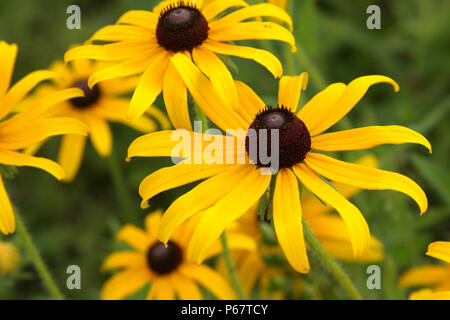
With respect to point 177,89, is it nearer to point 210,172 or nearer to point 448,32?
point 210,172

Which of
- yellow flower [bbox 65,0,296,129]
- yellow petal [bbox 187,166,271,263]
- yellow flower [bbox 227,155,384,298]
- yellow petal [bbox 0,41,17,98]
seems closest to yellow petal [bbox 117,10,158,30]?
yellow flower [bbox 65,0,296,129]

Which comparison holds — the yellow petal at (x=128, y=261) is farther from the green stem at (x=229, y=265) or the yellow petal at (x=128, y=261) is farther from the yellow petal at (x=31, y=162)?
the yellow petal at (x=31, y=162)

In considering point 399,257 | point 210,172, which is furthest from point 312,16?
point 210,172

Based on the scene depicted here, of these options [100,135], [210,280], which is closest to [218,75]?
[210,280]

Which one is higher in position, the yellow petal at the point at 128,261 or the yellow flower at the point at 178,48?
the yellow flower at the point at 178,48

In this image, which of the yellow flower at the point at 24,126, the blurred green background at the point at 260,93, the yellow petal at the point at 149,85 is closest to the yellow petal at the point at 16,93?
the yellow flower at the point at 24,126

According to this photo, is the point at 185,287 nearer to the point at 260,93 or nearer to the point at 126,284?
the point at 126,284

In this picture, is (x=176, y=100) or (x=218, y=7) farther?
(x=218, y=7)
